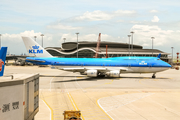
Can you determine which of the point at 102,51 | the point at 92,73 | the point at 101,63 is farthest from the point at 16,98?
the point at 102,51

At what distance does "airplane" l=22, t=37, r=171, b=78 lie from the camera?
150 ft

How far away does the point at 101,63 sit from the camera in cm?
4700

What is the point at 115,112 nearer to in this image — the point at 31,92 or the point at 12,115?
the point at 31,92

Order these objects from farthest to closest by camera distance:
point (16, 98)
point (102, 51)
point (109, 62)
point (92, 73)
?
1. point (102, 51)
2. point (109, 62)
3. point (92, 73)
4. point (16, 98)

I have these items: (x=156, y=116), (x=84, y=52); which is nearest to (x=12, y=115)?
(x=156, y=116)

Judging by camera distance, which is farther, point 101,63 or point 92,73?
point 101,63

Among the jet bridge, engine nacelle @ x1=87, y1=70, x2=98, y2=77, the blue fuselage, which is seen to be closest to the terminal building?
the blue fuselage

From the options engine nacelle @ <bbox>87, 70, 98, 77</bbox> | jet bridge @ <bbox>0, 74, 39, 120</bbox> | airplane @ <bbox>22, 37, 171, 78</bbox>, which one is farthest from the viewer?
airplane @ <bbox>22, 37, 171, 78</bbox>

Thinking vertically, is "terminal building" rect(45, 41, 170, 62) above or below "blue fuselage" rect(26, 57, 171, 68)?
above

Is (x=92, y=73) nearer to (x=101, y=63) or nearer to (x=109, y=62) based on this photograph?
(x=101, y=63)

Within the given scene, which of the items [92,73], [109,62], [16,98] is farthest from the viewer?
[109,62]

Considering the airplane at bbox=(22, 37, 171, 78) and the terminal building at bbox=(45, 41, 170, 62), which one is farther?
the terminal building at bbox=(45, 41, 170, 62)

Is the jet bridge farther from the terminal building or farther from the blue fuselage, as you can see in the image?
the terminal building

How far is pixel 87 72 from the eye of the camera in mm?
43625
